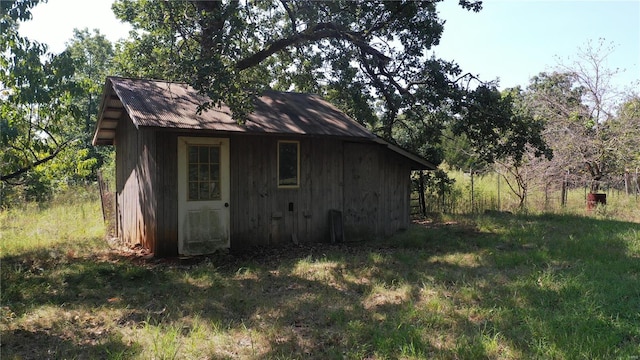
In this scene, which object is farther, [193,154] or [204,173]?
[204,173]

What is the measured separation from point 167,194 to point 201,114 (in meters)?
1.85

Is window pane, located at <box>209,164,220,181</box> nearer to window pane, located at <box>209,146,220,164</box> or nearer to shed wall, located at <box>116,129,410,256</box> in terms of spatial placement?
window pane, located at <box>209,146,220,164</box>

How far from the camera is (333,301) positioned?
5.79 meters

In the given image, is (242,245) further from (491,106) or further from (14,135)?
(491,106)

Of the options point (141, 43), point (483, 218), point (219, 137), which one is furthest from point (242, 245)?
point (483, 218)

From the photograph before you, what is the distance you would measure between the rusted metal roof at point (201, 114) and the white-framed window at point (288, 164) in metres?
0.55

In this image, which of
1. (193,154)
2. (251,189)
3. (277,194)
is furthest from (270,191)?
(193,154)

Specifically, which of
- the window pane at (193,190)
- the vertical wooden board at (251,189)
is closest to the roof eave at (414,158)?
the vertical wooden board at (251,189)

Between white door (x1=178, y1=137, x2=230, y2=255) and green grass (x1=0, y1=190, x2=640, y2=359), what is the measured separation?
659 mm

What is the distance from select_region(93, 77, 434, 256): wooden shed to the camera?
27.7 feet

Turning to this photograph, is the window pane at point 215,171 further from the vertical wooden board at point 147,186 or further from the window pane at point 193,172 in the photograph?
the vertical wooden board at point 147,186

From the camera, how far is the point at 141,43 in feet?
37.3

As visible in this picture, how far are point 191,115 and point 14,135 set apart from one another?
3.12m

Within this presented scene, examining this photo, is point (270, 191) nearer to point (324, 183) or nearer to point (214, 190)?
point (214, 190)
